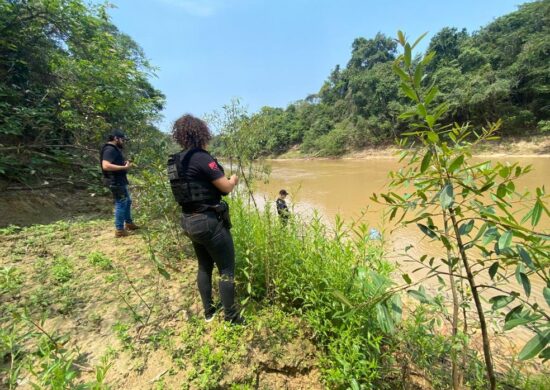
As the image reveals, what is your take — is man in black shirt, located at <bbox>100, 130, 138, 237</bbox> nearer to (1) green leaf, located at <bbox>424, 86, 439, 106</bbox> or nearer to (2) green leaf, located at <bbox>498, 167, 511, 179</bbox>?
(1) green leaf, located at <bbox>424, 86, 439, 106</bbox>

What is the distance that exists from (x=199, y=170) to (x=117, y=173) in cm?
222

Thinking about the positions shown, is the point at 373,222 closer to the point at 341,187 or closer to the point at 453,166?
the point at 341,187

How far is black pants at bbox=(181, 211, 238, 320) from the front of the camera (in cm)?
194

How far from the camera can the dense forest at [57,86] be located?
15.1 feet

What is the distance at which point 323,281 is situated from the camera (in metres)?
2.02

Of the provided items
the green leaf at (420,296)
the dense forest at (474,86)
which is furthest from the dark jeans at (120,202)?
the dense forest at (474,86)

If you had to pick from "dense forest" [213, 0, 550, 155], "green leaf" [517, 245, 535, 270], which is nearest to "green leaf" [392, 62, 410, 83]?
"green leaf" [517, 245, 535, 270]

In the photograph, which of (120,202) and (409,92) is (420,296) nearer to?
(409,92)

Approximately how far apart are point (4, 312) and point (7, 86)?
4.70 meters

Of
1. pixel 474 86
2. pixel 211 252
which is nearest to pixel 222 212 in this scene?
pixel 211 252

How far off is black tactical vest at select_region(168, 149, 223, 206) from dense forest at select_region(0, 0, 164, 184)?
2.95 meters

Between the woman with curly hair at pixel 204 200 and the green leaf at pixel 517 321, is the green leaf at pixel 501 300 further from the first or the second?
the woman with curly hair at pixel 204 200

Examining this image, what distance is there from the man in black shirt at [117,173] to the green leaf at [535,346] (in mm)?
3849

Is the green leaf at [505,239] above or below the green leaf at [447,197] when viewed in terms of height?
below
